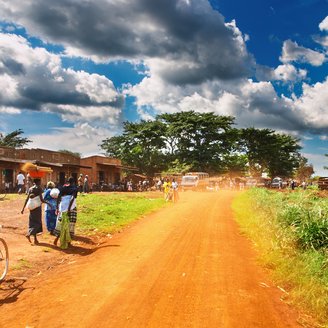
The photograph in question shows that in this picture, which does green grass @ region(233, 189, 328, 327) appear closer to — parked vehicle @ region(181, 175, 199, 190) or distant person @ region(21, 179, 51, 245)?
distant person @ region(21, 179, 51, 245)

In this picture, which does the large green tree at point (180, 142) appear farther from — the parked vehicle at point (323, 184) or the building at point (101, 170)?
the parked vehicle at point (323, 184)

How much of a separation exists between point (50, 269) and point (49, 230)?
11.5 feet

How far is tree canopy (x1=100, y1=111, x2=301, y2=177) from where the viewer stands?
180 feet

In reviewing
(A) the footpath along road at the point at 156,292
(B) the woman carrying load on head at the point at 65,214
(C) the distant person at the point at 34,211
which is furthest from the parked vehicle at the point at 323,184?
(C) the distant person at the point at 34,211

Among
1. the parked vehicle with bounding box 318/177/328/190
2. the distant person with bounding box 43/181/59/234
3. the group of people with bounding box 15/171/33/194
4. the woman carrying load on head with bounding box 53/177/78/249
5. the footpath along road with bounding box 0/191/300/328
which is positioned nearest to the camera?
the footpath along road with bounding box 0/191/300/328

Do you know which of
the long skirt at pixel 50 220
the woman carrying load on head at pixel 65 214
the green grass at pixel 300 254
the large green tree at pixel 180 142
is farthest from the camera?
the large green tree at pixel 180 142

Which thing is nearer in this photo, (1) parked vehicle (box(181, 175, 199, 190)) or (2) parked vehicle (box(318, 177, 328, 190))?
(2) parked vehicle (box(318, 177, 328, 190))

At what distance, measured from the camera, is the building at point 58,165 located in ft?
101

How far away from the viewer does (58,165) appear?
115 feet

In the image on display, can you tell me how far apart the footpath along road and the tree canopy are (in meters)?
43.8

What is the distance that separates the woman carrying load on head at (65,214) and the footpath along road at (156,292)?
104 centimetres

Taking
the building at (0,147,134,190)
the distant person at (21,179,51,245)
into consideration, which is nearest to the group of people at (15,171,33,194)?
the building at (0,147,134,190)

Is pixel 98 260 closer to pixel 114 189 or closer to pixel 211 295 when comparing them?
pixel 211 295

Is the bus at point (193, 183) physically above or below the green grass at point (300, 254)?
above
